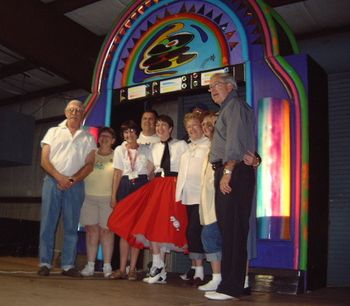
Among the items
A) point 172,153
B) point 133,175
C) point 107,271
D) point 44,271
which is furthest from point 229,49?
point 44,271

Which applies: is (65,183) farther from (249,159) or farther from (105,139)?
(249,159)

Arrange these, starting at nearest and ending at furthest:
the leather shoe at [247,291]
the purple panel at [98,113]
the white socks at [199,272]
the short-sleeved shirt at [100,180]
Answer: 1. the leather shoe at [247,291]
2. the white socks at [199,272]
3. the short-sleeved shirt at [100,180]
4. the purple panel at [98,113]

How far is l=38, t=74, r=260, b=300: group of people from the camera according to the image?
317 cm

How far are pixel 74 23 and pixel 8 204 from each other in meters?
6.45

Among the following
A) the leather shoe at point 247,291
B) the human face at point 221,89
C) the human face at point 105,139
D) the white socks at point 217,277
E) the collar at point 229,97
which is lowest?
the leather shoe at point 247,291

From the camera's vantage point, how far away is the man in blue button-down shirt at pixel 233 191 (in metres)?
2.76

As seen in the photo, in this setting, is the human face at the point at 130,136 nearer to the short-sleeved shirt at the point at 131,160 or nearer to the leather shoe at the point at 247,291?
the short-sleeved shirt at the point at 131,160

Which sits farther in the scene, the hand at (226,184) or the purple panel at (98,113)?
the purple panel at (98,113)

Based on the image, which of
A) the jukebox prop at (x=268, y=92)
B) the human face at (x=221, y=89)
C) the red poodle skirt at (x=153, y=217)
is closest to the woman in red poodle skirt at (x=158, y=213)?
the red poodle skirt at (x=153, y=217)

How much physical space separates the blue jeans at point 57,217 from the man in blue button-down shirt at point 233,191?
1.48 m

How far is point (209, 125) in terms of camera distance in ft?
11.5

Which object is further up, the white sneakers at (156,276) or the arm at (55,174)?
the arm at (55,174)

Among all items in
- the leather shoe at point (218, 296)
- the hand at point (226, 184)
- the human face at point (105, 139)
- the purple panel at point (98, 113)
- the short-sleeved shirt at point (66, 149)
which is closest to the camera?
the leather shoe at point (218, 296)

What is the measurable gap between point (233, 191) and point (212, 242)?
55cm
